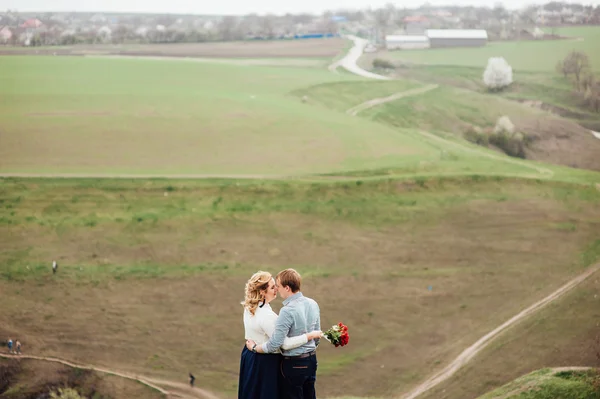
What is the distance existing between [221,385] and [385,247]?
18.2ft

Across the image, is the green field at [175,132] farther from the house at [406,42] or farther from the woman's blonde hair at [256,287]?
the woman's blonde hair at [256,287]

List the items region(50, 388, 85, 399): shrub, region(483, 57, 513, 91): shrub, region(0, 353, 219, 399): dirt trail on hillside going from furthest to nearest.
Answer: region(483, 57, 513, 91): shrub → region(0, 353, 219, 399): dirt trail on hillside → region(50, 388, 85, 399): shrub

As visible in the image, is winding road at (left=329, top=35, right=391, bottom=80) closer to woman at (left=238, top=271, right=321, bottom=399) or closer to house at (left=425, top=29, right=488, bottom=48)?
house at (left=425, top=29, right=488, bottom=48)

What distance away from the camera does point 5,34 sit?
730 inches

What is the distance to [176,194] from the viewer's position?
18.1 meters

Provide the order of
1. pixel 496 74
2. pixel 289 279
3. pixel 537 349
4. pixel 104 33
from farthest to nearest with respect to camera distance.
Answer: pixel 496 74
pixel 104 33
pixel 537 349
pixel 289 279

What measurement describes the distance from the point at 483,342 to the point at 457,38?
16.5 m

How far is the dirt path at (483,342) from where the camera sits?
44.8ft

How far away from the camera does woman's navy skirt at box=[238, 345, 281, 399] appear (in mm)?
4664

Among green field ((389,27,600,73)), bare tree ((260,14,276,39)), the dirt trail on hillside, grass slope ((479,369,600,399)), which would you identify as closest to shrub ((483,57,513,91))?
green field ((389,27,600,73))

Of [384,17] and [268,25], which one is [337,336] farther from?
[384,17]

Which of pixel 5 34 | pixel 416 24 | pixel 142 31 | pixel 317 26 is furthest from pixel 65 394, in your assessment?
pixel 317 26

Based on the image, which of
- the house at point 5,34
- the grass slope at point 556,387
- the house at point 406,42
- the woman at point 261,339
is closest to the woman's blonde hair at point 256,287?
the woman at point 261,339

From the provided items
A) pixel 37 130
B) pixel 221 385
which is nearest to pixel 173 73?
pixel 37 130
